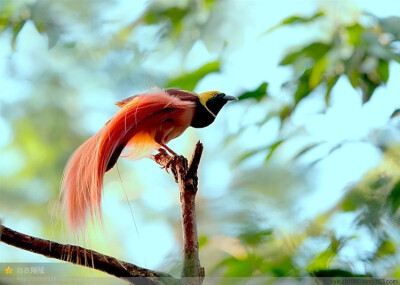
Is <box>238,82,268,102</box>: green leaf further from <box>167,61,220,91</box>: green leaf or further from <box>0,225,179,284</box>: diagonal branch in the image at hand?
<box>0,225,179,284</box>: diagonal branch

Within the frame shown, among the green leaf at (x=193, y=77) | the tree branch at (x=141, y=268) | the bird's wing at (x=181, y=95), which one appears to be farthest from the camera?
the green leaf at (x=193, y=77)

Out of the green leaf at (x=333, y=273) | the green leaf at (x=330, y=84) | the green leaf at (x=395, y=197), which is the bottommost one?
the green leaf at (x=333, y=273)

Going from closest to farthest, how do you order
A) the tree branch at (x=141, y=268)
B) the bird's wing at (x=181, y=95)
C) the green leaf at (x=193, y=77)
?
1. the tree branch at (x=141, y=268)
2. the bird's wing at (x=181, y=95)
3. the green leaf at (x=193, y=77)

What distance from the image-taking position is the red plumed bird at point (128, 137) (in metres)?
0.84

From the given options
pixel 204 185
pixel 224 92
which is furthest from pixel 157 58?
pixel 204 185

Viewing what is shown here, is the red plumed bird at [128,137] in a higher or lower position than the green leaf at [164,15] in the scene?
lower

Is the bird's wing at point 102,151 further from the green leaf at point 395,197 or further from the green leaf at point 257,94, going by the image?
the green leaf at point 395,197

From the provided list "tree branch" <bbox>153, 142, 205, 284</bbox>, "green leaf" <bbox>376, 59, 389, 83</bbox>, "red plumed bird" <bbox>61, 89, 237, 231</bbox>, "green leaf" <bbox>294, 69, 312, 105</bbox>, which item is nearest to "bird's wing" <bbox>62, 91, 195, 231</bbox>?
"red plumed bird" <bbox>61, 89, 237, 231</bbox>

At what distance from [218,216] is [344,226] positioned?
9.9 inches

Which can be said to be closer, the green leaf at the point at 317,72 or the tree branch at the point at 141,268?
the tree branch at the point at 141,268

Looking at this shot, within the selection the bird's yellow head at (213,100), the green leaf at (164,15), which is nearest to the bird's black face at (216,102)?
the bird's yellow head at (213,100)

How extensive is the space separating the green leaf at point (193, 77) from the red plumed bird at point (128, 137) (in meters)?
0.10

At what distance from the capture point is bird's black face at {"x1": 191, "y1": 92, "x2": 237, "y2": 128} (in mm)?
920

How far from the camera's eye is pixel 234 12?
1.10m
